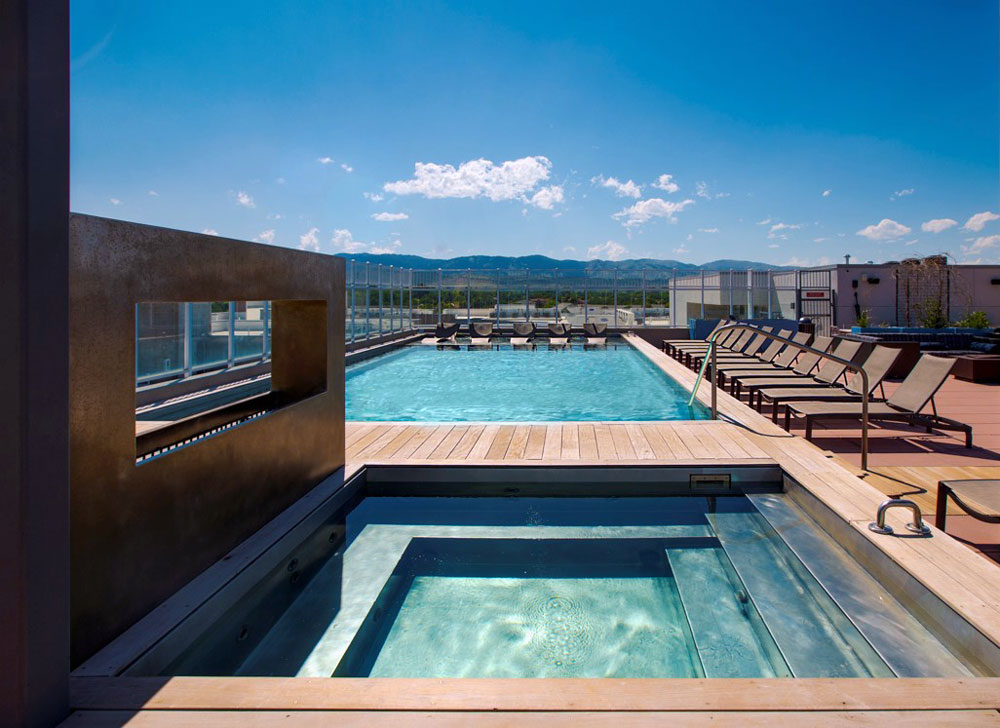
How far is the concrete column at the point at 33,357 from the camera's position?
129 cm

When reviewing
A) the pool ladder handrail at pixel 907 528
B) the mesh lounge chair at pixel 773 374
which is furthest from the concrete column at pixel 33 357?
the mesh lounge chair at pixel 773 374

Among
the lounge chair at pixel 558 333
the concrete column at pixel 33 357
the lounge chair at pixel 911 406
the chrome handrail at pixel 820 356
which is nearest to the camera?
the concrete column at pixel 33 357

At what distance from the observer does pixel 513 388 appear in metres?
9.61

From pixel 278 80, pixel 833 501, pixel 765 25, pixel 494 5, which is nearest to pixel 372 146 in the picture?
pixel 278 80

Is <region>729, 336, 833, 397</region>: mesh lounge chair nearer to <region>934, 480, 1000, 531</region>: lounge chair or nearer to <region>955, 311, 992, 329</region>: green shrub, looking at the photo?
<region>934, 480, 1000, 531</region>: lounge chair

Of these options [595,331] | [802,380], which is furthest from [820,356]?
[595,331]

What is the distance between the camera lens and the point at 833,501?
318 centimetres

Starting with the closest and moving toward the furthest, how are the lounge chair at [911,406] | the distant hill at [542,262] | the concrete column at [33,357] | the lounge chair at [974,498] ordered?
the concrete column at [33,357], the lounge chair at [974,498], the lounge chair at [911,406], the distant hill at [542,262]

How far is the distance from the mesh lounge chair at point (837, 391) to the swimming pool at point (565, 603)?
1.88 m

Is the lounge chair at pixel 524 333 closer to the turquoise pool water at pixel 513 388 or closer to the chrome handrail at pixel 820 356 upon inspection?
the turquoise pool water at pixel 513 388

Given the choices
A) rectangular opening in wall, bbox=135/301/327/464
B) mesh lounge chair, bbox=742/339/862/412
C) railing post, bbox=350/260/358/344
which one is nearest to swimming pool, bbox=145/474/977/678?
rectangular opening in wall, bbox=135/301/327/464

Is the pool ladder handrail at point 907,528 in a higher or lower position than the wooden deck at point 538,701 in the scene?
higher

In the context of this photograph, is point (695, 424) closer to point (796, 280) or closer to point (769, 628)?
point (769, 628)

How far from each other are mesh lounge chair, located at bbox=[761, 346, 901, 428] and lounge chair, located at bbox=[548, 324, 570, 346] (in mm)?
10467
